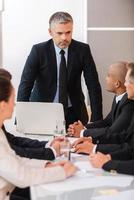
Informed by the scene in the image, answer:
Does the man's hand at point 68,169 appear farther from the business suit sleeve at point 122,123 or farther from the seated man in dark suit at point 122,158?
the business suit sleeve at point 122,123

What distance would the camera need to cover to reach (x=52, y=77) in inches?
128

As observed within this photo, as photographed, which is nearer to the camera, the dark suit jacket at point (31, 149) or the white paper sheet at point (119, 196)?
the white paper sheet at point (119, 196)

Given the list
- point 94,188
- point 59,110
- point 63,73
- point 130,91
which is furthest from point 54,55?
point 94,188

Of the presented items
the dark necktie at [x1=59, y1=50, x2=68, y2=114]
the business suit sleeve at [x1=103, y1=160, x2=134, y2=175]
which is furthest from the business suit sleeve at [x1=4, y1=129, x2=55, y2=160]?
the dark necktie at [x1=59, y1=50, x2=68, y2=114]

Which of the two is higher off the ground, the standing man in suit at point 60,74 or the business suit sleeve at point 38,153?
the standing man in suit at point 60,74

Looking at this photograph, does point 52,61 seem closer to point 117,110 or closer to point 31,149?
point 117,110

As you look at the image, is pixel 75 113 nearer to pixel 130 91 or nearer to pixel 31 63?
pixel 31 63

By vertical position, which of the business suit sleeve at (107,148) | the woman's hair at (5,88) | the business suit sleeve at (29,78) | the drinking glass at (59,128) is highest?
the woman's hair at (5,88)

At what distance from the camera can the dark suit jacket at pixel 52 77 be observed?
128 inches

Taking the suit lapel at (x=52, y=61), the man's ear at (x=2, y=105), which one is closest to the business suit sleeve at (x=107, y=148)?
the man's ear at (x=2, y=105)

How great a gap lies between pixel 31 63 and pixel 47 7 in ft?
3.46

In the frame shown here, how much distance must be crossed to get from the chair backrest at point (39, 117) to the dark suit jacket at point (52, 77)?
1.73ft

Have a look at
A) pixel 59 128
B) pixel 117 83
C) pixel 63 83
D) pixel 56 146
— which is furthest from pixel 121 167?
pixel 63 83

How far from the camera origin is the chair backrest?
2641 millimetres
